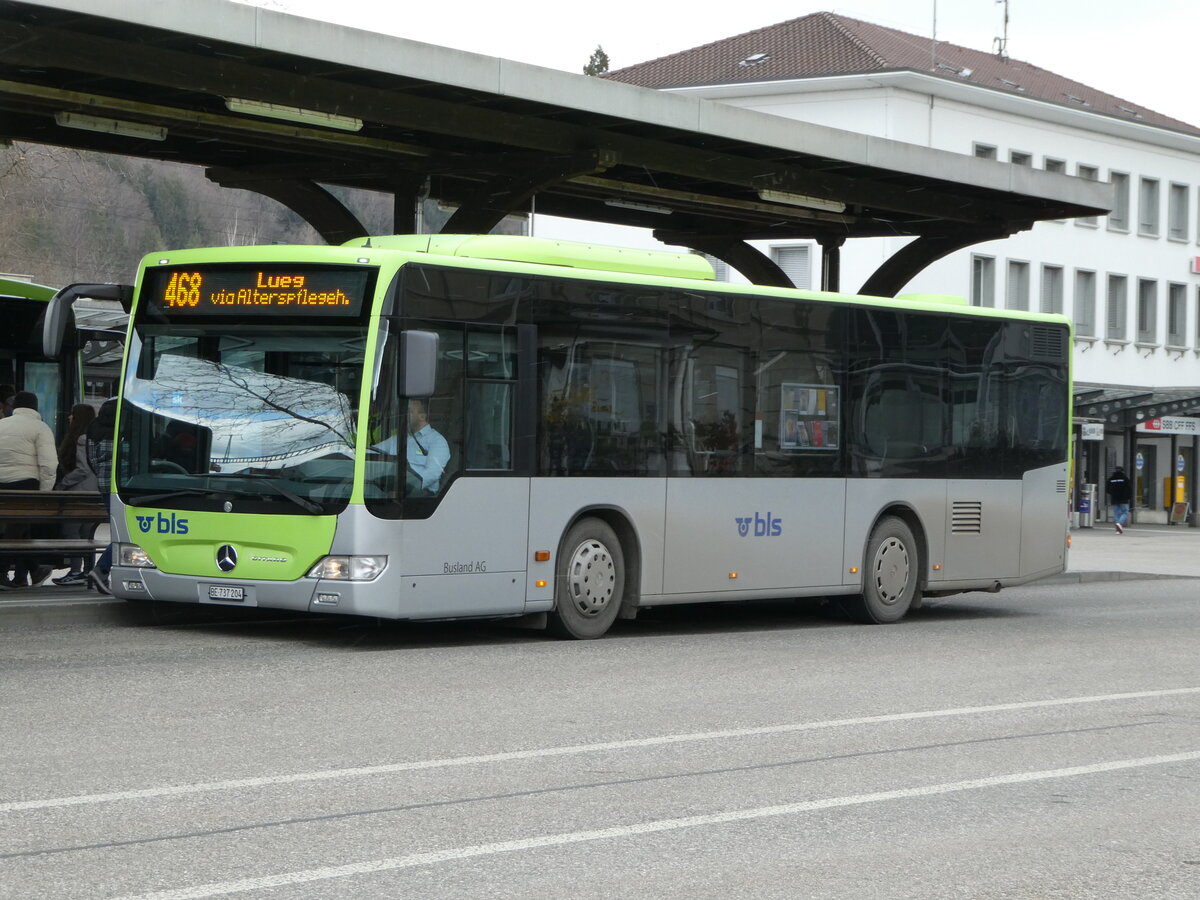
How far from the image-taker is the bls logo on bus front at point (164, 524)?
13305 mm

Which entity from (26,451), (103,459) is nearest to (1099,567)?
(103,459)

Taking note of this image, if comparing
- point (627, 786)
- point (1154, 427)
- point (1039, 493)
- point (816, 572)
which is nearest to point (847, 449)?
point (816, 572)

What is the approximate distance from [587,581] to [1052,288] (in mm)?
47117

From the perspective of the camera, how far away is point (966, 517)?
17984mm

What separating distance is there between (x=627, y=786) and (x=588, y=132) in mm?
11816

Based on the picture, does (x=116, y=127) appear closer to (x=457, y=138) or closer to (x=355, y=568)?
(x=457, y=138)

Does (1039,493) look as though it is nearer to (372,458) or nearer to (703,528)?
(703,528)

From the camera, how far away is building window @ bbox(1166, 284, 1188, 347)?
63.5 meters

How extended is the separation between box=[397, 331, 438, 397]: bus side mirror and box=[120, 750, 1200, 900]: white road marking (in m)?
5.50

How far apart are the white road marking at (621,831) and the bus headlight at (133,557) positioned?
712 cm

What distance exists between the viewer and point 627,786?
785 centimetres

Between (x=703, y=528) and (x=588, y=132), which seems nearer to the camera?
(x=703, y=528)

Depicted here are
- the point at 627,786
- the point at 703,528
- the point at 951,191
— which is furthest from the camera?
the point at 951,191

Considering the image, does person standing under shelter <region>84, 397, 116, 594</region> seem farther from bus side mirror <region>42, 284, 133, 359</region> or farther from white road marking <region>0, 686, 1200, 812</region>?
white road marking <region>0, 686, 1200, 812</region>
